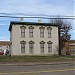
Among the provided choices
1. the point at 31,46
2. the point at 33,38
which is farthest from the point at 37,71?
the point at 33,38

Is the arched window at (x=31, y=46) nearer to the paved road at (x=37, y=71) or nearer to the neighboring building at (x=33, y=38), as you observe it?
the neighboring building at (x=33, y=38)

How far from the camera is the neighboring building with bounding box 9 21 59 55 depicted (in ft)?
151

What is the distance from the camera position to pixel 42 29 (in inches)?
1879

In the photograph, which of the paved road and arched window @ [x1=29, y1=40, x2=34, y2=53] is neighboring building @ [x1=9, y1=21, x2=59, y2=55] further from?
the paved road

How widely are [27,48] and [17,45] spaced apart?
199 cm

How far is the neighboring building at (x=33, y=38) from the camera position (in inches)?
1807

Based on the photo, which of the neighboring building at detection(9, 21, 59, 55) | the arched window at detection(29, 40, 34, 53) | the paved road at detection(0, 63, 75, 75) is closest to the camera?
the paved road at detection(0, 63, 75, 75)

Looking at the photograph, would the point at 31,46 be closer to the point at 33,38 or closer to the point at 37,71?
the point at 33,38

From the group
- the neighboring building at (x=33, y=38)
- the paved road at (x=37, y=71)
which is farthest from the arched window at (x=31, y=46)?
the paved road at (x=37, y=71)

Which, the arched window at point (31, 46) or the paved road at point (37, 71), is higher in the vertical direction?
the paved road at point (37, 71)

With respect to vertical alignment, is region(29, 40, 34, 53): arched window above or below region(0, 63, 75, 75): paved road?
below

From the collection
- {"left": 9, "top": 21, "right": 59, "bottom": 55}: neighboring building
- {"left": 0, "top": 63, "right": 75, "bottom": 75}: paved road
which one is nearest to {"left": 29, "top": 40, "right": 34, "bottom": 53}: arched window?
{"left": 9, "top": 21, "right": 59, "bottom": 55}: neighboring building

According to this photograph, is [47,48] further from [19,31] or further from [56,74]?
[56,74]

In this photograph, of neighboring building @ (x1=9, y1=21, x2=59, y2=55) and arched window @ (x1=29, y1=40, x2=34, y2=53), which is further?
arched window @ (x1=29, y1=40, x2=34, y2=53)
